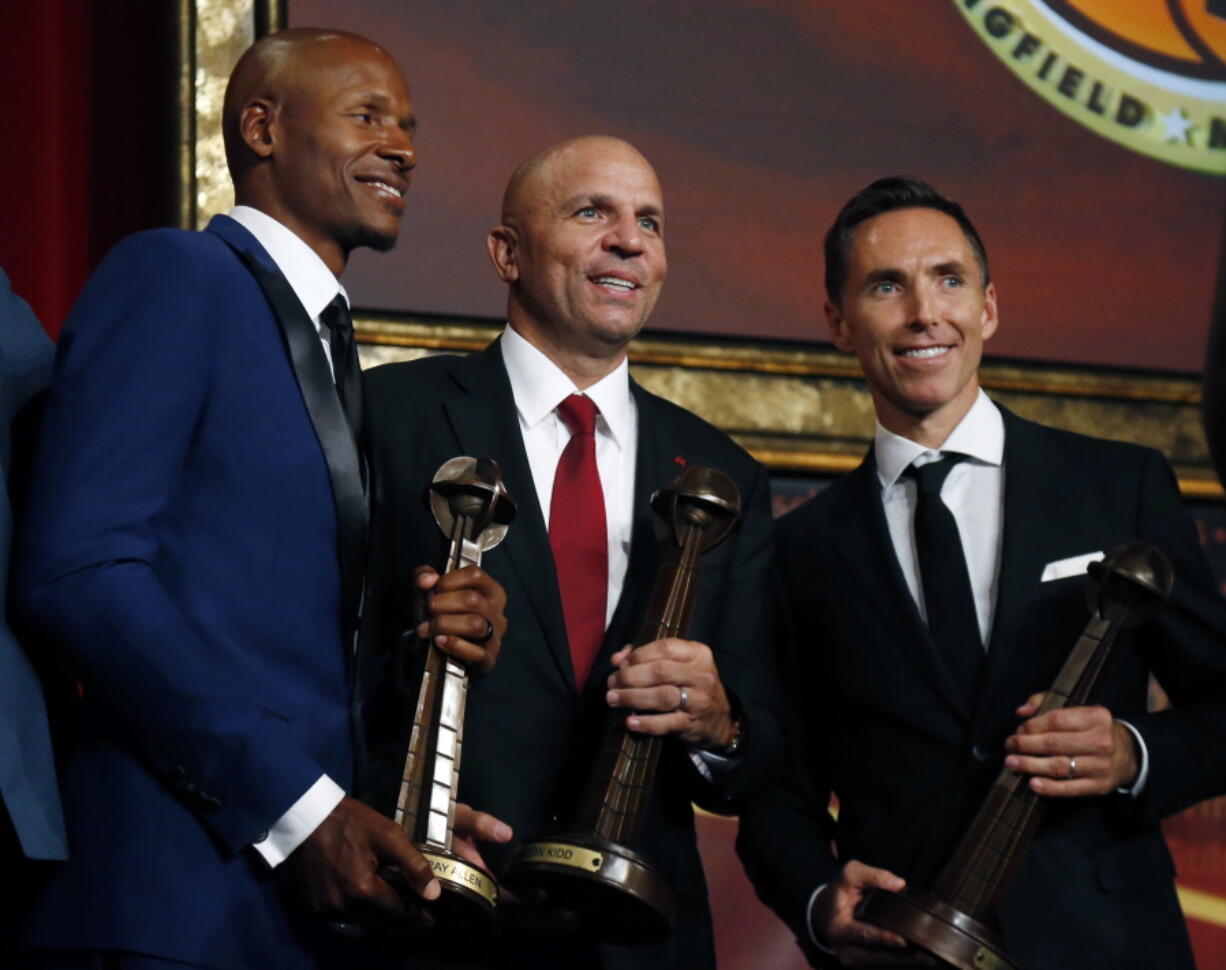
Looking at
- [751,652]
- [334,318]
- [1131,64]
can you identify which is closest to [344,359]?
[334,318]

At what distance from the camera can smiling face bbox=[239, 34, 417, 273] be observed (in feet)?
6.24

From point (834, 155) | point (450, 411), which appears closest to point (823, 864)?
point (450, 411)

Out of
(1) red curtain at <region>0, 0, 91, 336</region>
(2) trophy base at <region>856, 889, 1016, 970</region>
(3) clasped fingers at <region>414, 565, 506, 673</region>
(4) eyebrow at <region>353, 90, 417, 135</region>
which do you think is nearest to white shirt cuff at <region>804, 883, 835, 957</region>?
(2) trophy base at <region>856, 889, 1016, 970</region>

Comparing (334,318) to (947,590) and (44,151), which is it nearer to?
(947,590)

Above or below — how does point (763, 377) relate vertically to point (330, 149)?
below

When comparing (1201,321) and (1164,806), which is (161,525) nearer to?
(1164,806)

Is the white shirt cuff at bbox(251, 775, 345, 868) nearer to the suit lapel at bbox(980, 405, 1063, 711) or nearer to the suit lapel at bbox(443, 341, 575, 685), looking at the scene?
the suit lapel at bbox(443, 341, 575, 685)

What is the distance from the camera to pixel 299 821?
1.56 metres

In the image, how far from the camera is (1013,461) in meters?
2.24

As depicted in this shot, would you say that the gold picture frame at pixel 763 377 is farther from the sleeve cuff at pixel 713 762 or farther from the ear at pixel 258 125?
the sleeve cuff at pixel 713 762

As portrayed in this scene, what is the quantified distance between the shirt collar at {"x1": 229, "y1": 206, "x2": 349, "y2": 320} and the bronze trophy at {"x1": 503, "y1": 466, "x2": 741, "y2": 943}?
0.40m

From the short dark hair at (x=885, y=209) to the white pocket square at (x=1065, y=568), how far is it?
17.3 inches

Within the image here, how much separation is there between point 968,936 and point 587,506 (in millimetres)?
634

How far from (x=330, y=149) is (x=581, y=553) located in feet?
1.70
